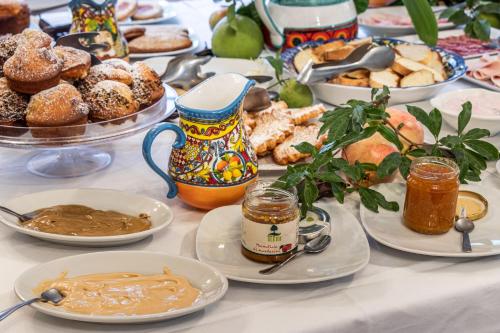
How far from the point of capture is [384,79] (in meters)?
1.41

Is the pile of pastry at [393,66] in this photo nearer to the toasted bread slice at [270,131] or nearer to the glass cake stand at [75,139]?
the toasted bread slice at [270,131]

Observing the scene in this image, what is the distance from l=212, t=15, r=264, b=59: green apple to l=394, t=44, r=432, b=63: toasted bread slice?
1.20ft

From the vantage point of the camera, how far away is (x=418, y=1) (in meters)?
1.55

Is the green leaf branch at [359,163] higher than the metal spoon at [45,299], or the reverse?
the green leaf branch at [359,163]

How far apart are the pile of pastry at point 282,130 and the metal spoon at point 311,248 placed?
0.72 ft

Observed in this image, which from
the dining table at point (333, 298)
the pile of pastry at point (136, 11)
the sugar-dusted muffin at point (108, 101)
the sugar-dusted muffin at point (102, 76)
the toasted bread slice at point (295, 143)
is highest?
the sugar-dusted muffin at point (102, 76)

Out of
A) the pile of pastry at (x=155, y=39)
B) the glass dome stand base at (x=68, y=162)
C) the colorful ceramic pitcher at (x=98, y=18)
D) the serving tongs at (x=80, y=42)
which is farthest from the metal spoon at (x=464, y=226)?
the pile of pastry at (x=155, y=39)

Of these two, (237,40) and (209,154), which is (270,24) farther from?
(209,154)

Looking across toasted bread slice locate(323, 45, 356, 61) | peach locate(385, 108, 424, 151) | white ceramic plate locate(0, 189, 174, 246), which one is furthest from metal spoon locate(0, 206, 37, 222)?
toasted bread slice locate(323, 45, 356, 61)

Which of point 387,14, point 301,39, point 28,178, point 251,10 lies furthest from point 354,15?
point 28,178

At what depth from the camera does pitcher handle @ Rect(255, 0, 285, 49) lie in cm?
164

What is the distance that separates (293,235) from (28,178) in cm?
52

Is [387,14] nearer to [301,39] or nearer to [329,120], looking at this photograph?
[301,39]

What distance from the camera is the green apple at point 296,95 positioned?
4.50 ft
